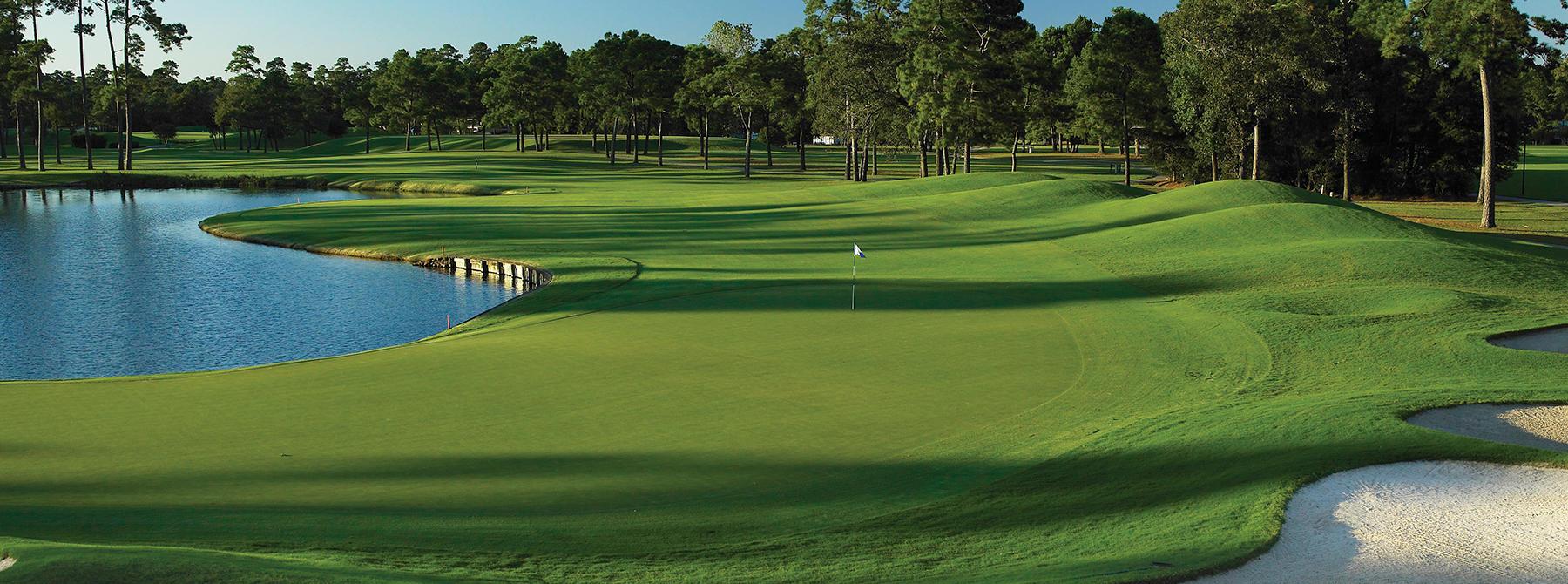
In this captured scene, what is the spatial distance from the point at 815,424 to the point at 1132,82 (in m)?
62.4

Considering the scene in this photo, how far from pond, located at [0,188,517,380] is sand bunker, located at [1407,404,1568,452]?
2237cm

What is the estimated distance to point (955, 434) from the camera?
1725 centimetres

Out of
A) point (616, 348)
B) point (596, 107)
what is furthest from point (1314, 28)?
point (596, 107)

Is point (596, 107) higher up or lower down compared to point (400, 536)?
higher up

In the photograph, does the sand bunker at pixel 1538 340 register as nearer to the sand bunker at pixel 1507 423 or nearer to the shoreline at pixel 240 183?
the sand bunker at pixel 1507 423

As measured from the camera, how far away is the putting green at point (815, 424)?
478 inches

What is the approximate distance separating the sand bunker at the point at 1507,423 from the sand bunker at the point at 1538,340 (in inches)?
240

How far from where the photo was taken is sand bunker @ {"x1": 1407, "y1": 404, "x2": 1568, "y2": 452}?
16.1 metres

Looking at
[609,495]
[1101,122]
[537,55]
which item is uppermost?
[537,55]

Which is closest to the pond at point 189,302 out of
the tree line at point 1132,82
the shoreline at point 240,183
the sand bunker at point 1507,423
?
the sand bunker at point 1507,423

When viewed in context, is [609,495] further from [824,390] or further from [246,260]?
[246,260]

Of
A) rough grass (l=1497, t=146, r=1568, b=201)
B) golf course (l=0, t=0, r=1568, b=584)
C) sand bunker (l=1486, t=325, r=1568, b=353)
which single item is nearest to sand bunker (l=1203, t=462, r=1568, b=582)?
golf course (l=0, t=0, r=1568, b=584)

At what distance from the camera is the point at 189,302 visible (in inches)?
1357

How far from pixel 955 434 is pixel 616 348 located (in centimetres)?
944
